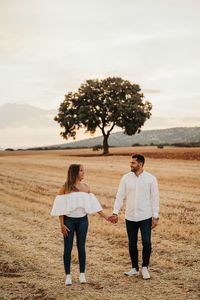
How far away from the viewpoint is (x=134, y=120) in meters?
65.5

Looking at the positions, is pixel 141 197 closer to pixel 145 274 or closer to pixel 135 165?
pixel 135 165

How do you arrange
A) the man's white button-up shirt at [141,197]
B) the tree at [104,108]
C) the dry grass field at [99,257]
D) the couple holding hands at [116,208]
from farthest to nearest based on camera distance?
1. the tree at [104,108]
2. the man's white button-up shirt at [141,197]
3. the couple holding hands at [116,208]
4. the dry grass field at [99,257]

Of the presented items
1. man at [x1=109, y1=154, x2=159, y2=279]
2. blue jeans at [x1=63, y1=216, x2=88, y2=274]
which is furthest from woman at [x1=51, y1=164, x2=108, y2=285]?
man at [x1=109, y1=154, x2=159, y2=279]

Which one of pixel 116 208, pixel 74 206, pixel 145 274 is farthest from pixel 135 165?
pixel 145 274

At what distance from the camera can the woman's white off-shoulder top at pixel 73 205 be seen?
795 cm

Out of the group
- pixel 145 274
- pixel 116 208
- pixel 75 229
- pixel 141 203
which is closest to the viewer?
pixel 75 229

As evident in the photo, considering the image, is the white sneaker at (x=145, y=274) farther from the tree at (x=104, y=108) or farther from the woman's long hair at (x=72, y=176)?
the tree at (x=104, y=108)

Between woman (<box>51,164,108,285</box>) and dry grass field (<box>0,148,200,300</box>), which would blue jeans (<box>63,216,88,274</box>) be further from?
dry grass field (<box>0,148,200,300</box>)

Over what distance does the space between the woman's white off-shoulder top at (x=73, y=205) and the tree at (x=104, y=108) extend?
56269 mm

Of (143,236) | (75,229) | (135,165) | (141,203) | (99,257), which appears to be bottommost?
(99,257)

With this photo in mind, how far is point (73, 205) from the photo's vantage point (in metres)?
7.94

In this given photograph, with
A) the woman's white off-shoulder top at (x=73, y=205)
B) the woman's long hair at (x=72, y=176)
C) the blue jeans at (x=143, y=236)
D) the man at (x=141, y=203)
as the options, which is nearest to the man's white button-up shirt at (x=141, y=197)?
the man at (x=141, y=203)

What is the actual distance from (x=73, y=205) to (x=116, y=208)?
121 cm

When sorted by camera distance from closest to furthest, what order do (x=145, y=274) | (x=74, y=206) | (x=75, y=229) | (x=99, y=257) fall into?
1. (x=74, y=206)
2. (x=75, y=229)
3. (x=145, y=274)
4. (x=99, y=257)
